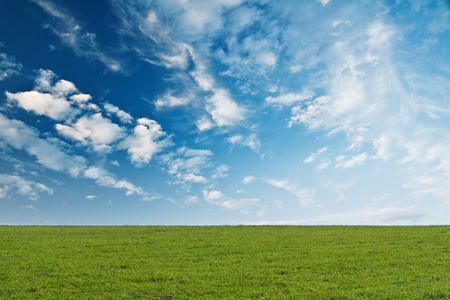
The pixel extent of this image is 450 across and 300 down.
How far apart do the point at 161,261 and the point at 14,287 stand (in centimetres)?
1156

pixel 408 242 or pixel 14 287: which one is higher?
pixel 408 242

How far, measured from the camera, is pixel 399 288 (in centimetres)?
2005

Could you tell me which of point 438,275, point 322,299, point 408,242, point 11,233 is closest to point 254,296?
point 322,299

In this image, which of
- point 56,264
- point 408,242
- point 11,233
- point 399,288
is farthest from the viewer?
point 11,233

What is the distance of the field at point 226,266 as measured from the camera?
19.9 m

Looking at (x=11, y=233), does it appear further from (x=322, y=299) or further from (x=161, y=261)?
(x=322, y=299)

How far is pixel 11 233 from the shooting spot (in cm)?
4525

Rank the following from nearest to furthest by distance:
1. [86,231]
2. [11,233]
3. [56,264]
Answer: [56,264], [11,233], [86,231]

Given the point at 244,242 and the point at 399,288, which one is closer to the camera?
the point at 399,288

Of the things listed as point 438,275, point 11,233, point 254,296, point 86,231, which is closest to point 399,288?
point 438,275

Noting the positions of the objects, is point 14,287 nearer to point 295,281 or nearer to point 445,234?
point 295,281

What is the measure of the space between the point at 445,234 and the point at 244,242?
28.4m

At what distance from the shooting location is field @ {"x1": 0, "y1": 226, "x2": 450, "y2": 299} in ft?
65.4

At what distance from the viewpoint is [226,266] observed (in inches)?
1051
